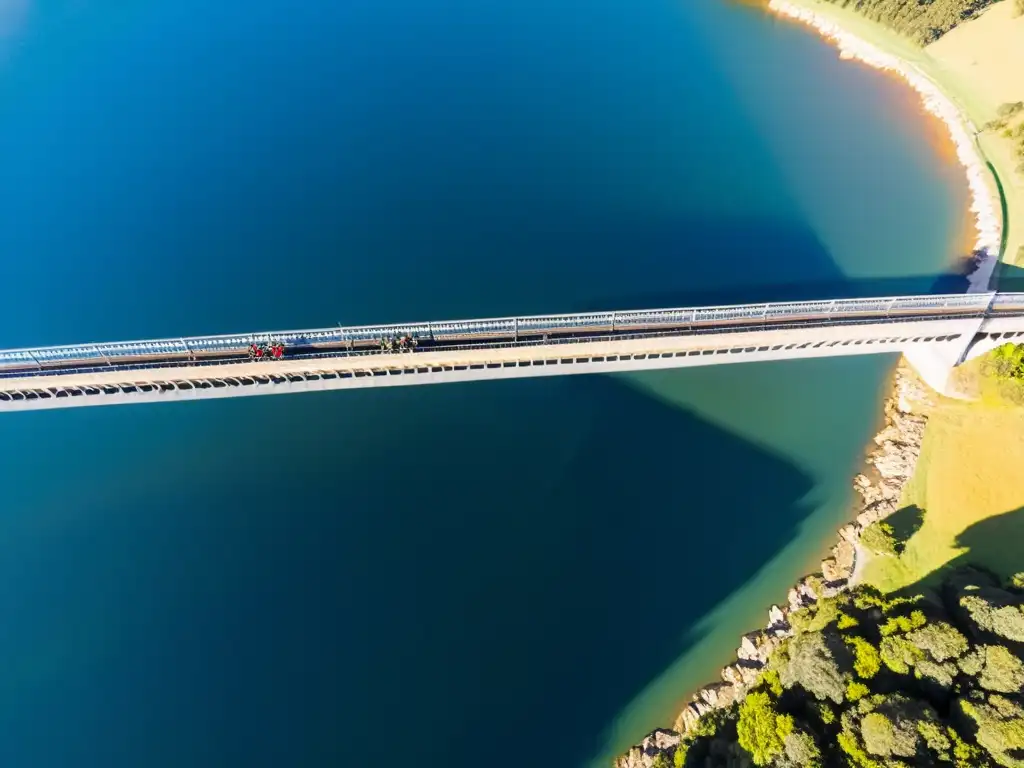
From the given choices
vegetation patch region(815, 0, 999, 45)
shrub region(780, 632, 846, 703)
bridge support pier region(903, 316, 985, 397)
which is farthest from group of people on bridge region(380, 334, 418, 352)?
vegetation patch region(815, 0, 999, 45)

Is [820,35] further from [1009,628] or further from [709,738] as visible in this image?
[709,738]

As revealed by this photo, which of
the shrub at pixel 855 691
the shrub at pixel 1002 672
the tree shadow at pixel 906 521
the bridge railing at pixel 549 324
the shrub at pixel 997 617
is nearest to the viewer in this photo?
the shrub at pixel 1002 672

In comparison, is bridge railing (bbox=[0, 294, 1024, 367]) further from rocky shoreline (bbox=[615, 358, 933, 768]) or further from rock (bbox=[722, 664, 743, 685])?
rock (bbox=[722, 664, 743, 685])

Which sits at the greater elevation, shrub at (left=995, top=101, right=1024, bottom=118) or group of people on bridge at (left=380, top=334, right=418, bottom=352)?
shrub at (left=995, top=101, right=1024, bottom=118)

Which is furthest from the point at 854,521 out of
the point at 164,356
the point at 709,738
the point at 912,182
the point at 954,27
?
the point at 954,27

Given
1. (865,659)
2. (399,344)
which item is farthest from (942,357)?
(399,344)

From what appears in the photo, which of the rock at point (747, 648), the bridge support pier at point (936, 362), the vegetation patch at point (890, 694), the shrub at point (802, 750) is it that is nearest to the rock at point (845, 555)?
the vegetation patch at point (890, 694)

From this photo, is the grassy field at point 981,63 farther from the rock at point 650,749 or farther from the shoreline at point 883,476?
the rock at point 650,749
